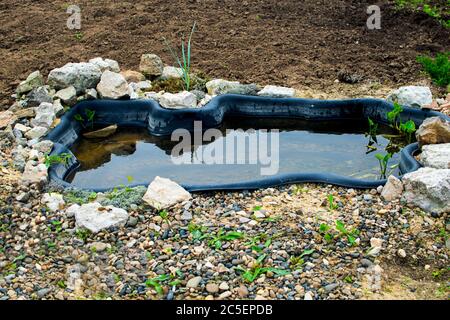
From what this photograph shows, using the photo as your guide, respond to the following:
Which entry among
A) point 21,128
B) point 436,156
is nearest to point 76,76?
point 21,128

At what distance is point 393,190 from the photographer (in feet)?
14.5

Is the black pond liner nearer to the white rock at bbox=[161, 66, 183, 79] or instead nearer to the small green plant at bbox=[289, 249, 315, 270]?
the white rock at bbox=[161, 66, 183, 79]

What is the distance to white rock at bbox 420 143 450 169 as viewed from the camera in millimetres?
4645

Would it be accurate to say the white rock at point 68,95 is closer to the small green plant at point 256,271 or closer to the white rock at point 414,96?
the small green plant at point 256,271

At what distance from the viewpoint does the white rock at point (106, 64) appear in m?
6.32

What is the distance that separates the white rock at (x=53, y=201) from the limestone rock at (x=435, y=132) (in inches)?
113

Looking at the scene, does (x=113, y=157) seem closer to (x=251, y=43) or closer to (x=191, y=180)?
(x=191, y=180)

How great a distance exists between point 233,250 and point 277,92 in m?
→ 2.61

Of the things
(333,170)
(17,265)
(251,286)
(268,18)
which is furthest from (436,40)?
(17,265)

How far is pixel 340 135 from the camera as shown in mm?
5941

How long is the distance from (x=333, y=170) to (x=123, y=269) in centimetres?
223

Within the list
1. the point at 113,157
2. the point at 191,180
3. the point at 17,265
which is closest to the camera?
the point at 17,265

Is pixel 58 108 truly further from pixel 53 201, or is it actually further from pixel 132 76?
pixel 53 201

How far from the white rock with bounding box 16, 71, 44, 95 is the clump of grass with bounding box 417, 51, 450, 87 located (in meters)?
3.93
